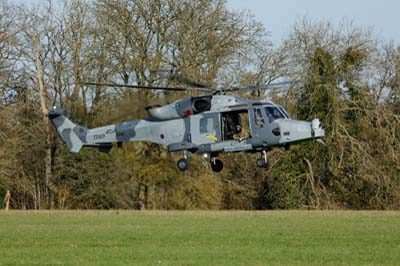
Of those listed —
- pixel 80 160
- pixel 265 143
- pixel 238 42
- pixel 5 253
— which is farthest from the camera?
pixel 238 42

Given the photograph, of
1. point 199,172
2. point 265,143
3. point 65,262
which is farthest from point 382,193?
point 65,262

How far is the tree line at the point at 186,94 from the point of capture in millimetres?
50469

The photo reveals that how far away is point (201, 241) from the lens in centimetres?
2475

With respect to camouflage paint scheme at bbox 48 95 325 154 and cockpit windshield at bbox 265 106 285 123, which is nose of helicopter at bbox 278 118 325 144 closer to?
camouflage paint scheme at bbox 48 95 325 154

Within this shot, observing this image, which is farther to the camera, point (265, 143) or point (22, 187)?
point (22, 187)

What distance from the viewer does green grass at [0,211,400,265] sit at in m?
20.2

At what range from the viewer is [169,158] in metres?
46.9

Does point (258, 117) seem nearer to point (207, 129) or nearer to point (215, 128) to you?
point (215, 128)

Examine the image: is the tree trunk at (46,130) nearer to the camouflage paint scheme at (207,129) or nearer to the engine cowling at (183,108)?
the camouflage paint scheme at (207,129)

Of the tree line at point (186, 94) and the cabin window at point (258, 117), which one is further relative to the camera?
the tree line at point (186, 94)

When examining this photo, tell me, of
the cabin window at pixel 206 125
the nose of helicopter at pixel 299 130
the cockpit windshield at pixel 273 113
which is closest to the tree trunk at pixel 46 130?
the cabin window at pixel 206 125

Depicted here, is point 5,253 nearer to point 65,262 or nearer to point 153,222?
point 65,262

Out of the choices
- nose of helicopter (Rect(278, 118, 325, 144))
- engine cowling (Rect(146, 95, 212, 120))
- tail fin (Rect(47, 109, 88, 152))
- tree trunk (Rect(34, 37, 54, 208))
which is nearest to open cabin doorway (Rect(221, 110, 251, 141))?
engine cowling (Rect(146, 95, 212, 120))

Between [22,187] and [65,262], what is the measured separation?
3221cm
